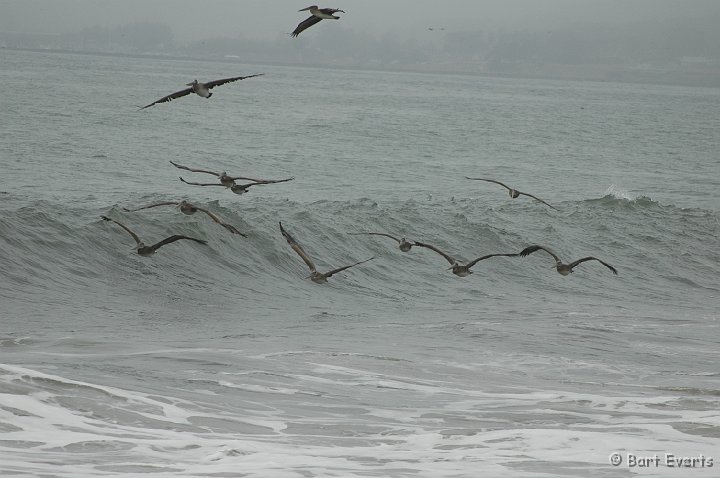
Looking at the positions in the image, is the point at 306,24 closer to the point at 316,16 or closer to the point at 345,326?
the point at 316,16

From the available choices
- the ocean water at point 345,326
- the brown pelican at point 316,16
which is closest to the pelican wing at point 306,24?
the brown pelican at point 316,16

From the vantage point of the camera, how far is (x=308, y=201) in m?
32.8

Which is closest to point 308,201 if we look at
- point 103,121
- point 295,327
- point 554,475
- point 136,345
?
point 295,327

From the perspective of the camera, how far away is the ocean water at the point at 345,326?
1090 centimetres

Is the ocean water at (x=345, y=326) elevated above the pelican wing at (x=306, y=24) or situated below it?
below

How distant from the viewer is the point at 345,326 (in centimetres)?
1828

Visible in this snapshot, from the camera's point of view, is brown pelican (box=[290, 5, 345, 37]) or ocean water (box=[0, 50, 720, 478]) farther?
brown pelican (box=[290, 5, 345, 37])

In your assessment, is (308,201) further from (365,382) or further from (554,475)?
(554,475)

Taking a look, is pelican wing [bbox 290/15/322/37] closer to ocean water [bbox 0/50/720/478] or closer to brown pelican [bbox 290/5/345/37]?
brown pelican [bbox 290/5/345/37]

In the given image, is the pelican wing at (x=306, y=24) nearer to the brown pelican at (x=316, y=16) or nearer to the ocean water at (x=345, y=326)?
the brown pelican at (x=316, y=16)

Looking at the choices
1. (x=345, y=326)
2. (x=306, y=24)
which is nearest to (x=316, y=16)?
(x=306, y=24)

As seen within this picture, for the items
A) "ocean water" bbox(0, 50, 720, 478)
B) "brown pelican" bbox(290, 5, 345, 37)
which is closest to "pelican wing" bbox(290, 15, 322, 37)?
"brown pelican" bbox(290, 5, 345, 37)

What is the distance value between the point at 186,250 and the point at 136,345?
25.2 feet

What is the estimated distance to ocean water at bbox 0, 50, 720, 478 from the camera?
10898 millimetres
